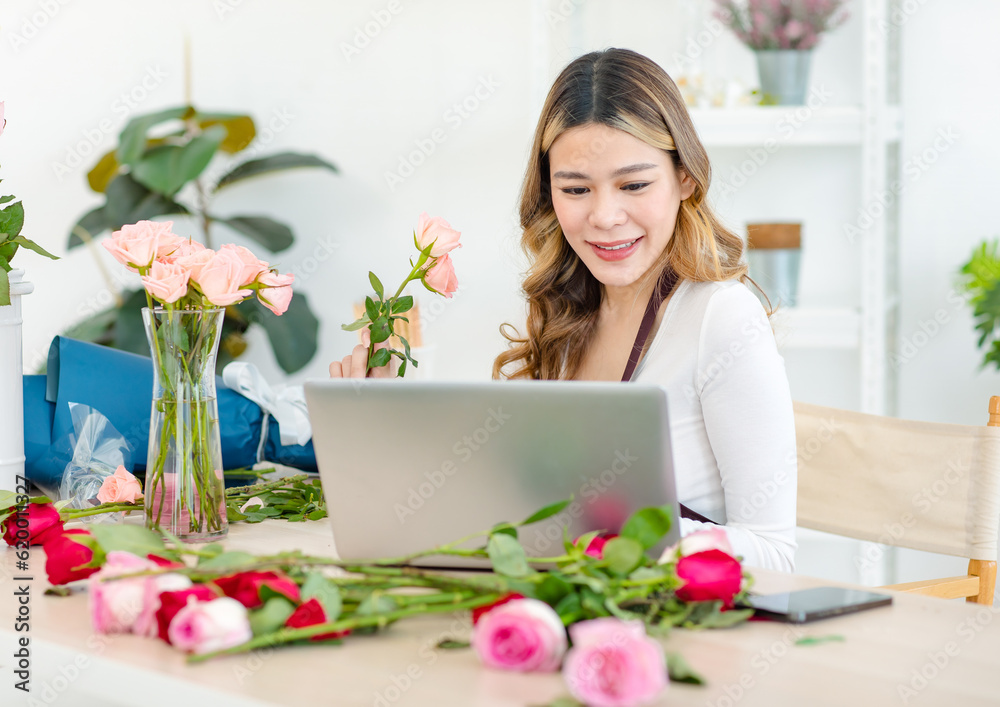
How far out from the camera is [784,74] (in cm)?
244

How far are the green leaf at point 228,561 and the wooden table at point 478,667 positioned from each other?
7 cm

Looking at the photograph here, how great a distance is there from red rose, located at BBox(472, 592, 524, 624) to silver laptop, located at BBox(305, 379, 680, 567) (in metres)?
0.13

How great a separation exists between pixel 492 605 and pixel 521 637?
2.8 inches

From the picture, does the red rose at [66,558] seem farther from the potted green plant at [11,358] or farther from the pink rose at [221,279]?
the potted green plant at [11,358]

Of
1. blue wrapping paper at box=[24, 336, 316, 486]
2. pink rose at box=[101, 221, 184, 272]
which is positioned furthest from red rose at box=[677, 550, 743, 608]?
blue wrapping paper at box=[24, 336, 316, 486]

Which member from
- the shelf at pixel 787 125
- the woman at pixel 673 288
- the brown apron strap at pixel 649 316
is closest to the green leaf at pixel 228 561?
the woman at pixel 673 288

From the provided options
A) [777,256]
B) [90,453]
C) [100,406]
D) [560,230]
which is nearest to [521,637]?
[90,453]

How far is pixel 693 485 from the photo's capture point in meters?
1.31

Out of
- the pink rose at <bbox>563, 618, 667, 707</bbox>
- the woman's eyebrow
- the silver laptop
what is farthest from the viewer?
the woman's eyebrow

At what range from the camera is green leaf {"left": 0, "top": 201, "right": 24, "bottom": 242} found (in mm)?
1136

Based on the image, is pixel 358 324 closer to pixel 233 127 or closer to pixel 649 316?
pixel 649 316

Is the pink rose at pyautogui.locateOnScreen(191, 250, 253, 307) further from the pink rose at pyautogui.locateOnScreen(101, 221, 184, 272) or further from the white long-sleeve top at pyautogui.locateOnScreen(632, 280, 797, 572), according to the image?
the white long-sleeve top at pyautogui.locateOnScreen(632, 280, 797, 572)

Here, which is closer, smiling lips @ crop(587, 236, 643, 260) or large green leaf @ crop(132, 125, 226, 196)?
smiling lips @ crop(587, 236, 643, 260)

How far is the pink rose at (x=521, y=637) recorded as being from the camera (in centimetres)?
65
